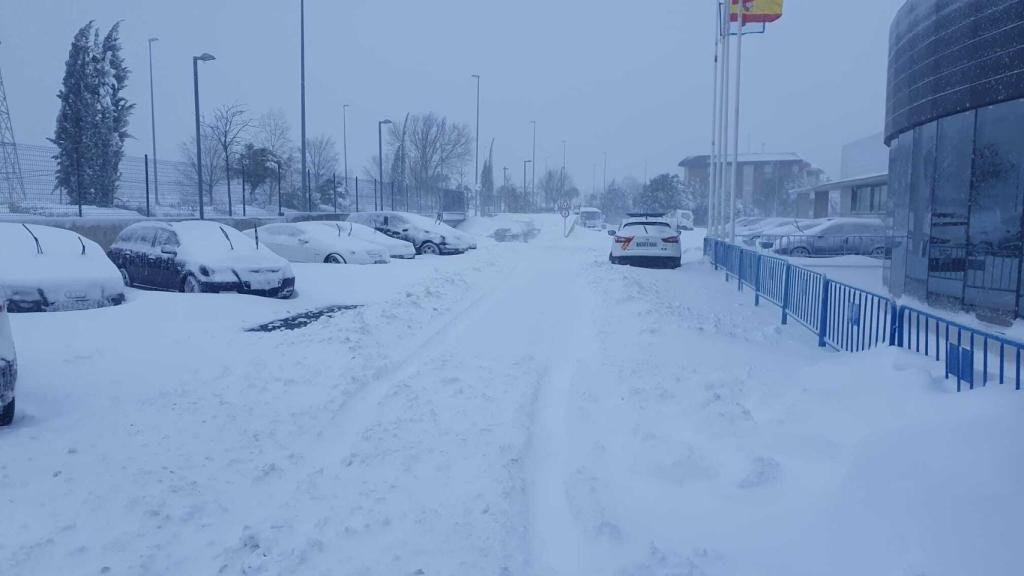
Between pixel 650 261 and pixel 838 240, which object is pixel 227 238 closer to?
pixel 650 261

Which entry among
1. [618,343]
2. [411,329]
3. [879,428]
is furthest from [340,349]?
[879,428]

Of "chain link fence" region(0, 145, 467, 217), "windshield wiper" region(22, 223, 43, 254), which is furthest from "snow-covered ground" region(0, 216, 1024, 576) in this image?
"chain link fence" region(0, 145, 467, 217)

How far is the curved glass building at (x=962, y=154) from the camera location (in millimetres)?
10883

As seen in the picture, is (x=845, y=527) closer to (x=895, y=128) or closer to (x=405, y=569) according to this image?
(x=405, y=569)

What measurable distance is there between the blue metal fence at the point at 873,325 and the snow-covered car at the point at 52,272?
9943 millimetres

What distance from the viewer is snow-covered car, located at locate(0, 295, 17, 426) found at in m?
5.49

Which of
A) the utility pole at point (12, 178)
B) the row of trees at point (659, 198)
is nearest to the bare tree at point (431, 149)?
the row of trees at point (659, 198)

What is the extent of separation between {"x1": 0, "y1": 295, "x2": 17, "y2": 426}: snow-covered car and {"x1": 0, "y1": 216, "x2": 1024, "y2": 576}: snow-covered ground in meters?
0.17

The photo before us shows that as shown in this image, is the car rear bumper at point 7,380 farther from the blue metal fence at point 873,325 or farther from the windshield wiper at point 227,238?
the windshield wiper at point 227,238

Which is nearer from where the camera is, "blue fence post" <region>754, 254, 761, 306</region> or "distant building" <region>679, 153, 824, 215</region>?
"blue fence post" <region>754, 254, 761, 306</region>

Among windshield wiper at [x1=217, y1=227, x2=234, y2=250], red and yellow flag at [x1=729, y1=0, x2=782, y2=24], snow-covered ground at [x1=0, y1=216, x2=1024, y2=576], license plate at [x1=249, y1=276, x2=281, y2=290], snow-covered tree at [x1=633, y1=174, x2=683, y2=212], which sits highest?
red and yellow flag at [x1=729, y1=0, x2=782, y2=24]

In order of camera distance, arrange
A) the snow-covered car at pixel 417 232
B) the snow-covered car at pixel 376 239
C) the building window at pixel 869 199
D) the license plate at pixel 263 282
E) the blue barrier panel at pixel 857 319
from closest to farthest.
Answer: the blue barrier panel at pixel 857 319 → the license plate at pixel 263 282 → the snow-covered car at pixel 376 239 → the snow-covered car at pixel 417 232 → the building window at pixel 869 199

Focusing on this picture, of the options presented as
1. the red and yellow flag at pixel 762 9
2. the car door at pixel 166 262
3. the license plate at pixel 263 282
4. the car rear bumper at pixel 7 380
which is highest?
the red and yellow flag at pixel 762 9

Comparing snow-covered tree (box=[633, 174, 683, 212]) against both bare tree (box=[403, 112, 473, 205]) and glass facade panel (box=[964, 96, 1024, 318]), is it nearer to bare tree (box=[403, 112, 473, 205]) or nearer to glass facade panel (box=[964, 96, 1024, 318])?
bare tree (box=[403, 112, 473, 205])
